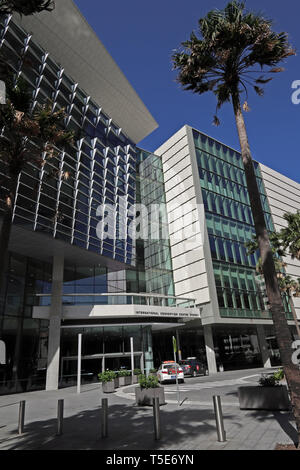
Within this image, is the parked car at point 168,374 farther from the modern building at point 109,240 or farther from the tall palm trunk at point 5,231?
the tall palm trunk at point 5,231

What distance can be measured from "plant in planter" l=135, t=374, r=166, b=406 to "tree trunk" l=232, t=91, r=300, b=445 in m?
7.29

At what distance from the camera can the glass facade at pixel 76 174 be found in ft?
75.9

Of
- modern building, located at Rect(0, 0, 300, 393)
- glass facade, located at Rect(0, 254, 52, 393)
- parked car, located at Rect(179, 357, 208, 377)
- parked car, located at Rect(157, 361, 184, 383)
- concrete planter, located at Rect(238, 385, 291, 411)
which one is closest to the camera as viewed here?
concrete planter, located at Rect(238, 385, 291, 411)

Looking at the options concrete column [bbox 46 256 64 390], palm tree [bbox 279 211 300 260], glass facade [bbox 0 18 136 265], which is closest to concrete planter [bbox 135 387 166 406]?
glass facade [bbox 0 18 136 265]

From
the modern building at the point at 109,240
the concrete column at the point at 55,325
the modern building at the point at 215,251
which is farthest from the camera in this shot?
the modern building at the point at 215,251

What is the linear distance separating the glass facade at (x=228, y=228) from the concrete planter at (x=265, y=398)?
79.1ft

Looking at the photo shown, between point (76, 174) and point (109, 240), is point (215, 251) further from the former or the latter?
point (76, 174)

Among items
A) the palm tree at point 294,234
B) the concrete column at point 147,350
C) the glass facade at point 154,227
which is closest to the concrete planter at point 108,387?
the concrete column at point 147,350

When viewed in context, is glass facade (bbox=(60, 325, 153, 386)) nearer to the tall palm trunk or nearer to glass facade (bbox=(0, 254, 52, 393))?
glass facade (bbox=(0, 254, 52, 393))

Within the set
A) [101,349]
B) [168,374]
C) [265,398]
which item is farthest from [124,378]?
[265,398]

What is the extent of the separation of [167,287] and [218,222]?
1142cm

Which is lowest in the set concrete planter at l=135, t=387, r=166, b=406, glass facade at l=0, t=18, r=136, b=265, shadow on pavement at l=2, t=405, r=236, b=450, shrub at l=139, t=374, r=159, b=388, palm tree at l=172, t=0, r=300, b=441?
shadow on pavement at l=2, t=405, r=236, b=450

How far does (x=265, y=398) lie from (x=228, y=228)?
32.4 metres

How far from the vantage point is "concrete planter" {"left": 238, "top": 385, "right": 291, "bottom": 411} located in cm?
951
